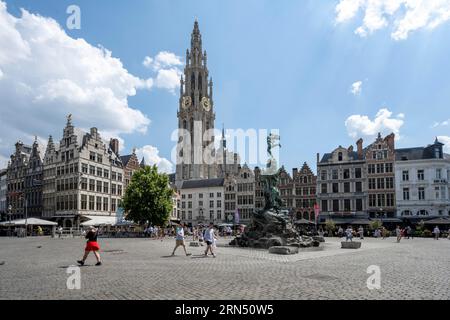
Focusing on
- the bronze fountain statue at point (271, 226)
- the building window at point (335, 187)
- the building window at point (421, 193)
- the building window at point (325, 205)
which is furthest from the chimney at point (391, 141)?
the bronze fountain statue at point (271, 226)

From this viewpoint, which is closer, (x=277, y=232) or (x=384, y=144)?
(x=277, y=232)

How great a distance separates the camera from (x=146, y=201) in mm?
50875

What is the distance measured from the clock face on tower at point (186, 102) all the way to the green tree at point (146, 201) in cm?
7580

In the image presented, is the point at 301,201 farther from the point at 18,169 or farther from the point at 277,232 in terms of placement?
the point at 18,169

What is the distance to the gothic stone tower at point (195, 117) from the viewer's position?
119062mm

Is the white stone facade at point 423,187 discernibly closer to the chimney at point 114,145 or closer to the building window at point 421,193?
the building window at point 421,193

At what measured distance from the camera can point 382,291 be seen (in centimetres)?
1020

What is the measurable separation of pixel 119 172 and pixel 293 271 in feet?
205

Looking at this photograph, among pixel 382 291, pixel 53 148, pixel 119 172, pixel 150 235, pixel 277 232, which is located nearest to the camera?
pixel 382 291

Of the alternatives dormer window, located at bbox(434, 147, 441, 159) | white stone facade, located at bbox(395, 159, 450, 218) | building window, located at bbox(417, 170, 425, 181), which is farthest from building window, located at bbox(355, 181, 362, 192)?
dormer window, located at bbox(434, 147, 441, 159)

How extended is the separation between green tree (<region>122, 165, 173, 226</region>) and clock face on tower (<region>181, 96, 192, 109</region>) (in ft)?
249

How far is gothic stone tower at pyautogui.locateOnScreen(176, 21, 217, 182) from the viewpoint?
4688 inches

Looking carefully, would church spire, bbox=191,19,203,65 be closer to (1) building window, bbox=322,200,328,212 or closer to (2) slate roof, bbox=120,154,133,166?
(2) slate roof, bbox=120,154,133,166
